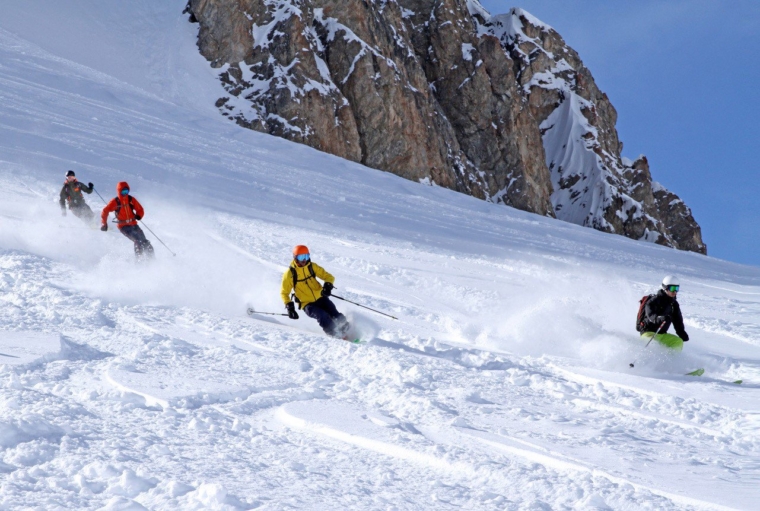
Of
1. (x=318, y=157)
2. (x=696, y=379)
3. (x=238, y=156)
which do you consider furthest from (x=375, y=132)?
(x=696, y=379)

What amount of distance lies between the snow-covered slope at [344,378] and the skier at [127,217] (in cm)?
55

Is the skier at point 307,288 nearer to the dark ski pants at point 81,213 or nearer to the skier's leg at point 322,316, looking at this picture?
the skier's leg at point 322,316

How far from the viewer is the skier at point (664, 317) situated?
25.1ft

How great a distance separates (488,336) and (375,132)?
162ft

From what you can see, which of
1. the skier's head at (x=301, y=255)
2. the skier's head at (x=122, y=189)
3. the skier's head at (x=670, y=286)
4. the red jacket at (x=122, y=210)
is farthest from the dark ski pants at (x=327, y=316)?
the skier's head at (x=122, y=189)

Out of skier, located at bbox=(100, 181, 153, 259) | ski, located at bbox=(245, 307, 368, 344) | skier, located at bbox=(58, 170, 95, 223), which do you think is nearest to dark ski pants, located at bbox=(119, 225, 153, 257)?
skier, located at bbox=(100, 181, 153, 259)

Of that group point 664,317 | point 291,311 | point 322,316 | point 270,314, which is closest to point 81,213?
point 270,314

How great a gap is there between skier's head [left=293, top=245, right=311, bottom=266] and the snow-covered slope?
90 cm

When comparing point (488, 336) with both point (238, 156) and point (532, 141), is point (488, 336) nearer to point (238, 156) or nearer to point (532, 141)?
point (238, 156)

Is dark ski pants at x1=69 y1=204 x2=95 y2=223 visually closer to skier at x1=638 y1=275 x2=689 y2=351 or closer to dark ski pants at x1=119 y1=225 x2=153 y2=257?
dark ski pants at x1=119 y1=225 x2=153 y2=257

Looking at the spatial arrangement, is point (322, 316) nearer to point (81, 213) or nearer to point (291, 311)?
point (291, 311)

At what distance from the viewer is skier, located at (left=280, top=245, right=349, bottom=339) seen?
796 cm

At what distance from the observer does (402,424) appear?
4613 millimetres

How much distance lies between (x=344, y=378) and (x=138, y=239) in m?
6.82
